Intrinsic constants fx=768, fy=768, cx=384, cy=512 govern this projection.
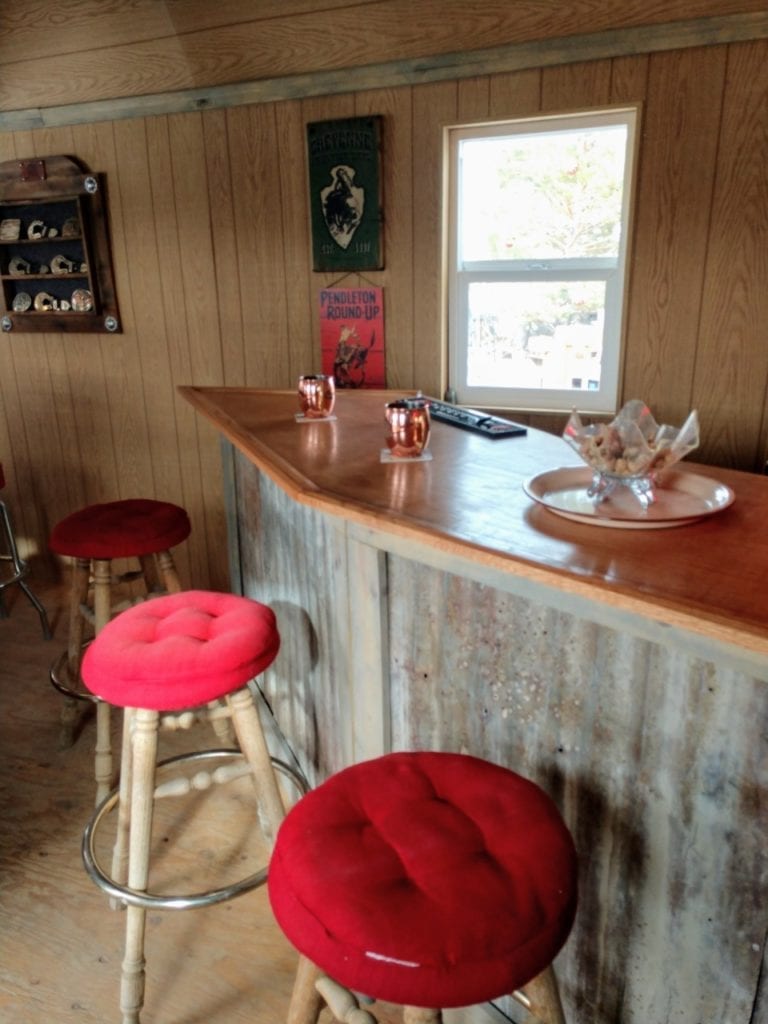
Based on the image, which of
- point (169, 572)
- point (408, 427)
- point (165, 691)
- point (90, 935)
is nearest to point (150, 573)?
point (169, 572)

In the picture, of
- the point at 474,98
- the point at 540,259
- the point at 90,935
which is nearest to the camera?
the point at 90,935

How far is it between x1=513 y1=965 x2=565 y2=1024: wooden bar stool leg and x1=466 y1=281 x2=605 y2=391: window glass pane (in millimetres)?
2125

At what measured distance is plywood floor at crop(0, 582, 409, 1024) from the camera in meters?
1.63

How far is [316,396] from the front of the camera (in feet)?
6.72

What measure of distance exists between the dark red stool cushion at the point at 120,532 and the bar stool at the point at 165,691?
58 centimetres

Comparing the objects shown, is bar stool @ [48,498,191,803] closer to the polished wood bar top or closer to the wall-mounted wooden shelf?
the polished wood bar top

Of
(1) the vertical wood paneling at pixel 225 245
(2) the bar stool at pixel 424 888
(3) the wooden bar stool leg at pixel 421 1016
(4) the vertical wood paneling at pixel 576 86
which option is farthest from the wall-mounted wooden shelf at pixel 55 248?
(3) the wooden bar stool leg at pixel 421 1016

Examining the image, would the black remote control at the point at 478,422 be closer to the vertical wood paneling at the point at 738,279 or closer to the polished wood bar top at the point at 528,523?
the polished wood bar top at the point at 528,523

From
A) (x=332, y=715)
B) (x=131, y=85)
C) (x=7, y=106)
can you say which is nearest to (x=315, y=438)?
(x=332, y=715)

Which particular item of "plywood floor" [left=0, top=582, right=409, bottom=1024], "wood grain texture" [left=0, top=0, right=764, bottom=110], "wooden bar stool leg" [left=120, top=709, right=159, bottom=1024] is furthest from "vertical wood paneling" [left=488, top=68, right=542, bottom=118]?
"plywood floor" [left=0, top=582, right=409, bottom=1024]

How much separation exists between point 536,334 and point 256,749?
1925 mm

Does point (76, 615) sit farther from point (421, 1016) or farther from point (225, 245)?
point (421, 1016)

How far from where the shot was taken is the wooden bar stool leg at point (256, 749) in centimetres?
152

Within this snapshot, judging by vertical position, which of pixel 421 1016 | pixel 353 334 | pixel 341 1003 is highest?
pixel 353 334
